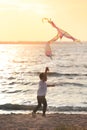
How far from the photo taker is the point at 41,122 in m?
16.5

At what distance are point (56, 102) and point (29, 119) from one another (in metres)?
10.1

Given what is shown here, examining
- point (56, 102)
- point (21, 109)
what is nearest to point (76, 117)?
point (21, 109)

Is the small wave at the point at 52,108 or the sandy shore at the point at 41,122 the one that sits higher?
the sandy shore at the point at 41,122

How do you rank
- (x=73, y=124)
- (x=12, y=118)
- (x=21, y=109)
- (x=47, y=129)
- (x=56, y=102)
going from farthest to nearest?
1. (x=56, y=102)
2. (x=21, y=109)
3. (x=12, y=118)
4. (x=73, y=124)
5. (x=47, y=129)

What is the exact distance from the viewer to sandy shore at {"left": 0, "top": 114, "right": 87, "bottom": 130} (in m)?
15.5

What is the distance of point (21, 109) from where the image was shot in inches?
952

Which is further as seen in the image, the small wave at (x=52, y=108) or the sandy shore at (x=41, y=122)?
the small wave at (x=52, y=108)

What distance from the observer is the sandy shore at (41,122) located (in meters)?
15.5

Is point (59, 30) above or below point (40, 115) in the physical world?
above

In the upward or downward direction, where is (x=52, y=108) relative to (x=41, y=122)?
downward

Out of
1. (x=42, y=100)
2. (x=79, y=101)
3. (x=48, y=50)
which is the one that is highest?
(x=48, y=50)

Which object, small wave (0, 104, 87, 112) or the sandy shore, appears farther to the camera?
small wave (0, 104, 87, 112)

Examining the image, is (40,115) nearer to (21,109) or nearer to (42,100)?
(42,100)

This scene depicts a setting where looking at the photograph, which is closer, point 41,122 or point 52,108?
point 41,122
